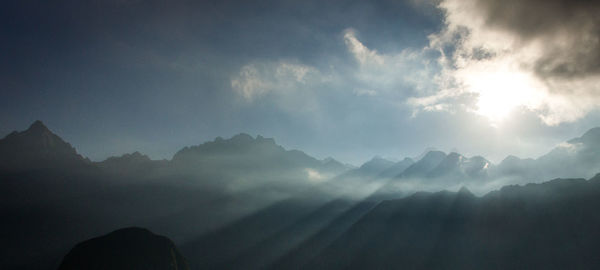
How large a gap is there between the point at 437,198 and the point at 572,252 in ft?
226

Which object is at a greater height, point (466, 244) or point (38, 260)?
point (466, 244)

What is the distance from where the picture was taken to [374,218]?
168m

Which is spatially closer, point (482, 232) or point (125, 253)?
point (125, 253)

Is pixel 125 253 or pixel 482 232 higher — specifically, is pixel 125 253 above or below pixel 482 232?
above

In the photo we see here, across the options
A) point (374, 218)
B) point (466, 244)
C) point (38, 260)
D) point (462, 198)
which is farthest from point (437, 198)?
point (38, 260)

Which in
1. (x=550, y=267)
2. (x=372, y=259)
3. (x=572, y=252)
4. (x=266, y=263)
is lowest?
(x=266, y=263)

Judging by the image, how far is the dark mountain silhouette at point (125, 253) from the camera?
53.5 metres

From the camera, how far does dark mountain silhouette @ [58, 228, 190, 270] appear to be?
53531 millimetres

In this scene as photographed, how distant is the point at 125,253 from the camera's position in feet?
189

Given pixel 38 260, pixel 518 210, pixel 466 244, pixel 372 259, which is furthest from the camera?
pixel 38 260

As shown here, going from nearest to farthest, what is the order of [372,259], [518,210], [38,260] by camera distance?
[518,210] → [372,259] → [38,260]

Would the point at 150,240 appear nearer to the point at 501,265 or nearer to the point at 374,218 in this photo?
the point at 374,218

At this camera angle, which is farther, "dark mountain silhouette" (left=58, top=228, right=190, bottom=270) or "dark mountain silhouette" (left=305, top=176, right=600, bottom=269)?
"dark mountain silhouette" (left=305, top=176, right=600, bottom=269)

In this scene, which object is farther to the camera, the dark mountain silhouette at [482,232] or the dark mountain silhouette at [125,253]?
the dark mountain silhouette at [482,232]
